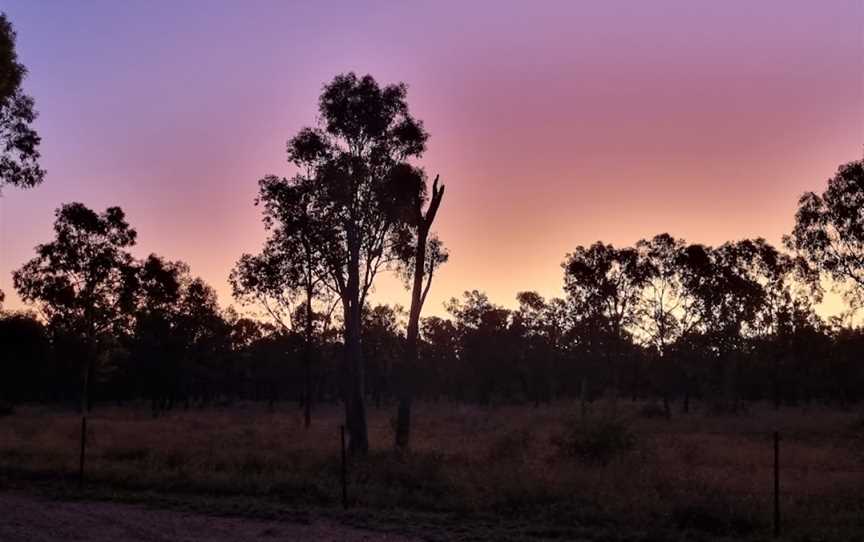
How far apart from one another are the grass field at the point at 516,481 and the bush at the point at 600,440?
1.2 inches

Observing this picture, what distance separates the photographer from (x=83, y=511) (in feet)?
41.0

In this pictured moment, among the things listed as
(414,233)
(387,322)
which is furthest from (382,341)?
(414,233)

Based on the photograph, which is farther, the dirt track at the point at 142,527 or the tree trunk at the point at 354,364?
the tree trunk at the point at 354,364

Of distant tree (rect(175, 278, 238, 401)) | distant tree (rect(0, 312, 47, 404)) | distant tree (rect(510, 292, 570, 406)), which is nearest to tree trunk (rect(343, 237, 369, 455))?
distant tree (rect(0, 312, 47, 404))

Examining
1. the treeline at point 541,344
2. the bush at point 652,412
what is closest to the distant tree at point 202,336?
the treeline at point 541,344

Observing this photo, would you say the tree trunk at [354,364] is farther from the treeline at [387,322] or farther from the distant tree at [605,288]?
the distant tree at [605,288]

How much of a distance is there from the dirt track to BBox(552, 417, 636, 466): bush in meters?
8.20

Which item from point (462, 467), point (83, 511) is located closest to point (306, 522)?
point (83, 511)

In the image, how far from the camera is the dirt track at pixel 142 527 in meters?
10.5

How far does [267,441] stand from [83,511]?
12278 millimetres

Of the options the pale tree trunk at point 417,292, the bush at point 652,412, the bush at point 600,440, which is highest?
the pale tree trunk at point 417,292

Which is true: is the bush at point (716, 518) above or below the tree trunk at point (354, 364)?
below

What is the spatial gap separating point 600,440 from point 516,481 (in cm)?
547

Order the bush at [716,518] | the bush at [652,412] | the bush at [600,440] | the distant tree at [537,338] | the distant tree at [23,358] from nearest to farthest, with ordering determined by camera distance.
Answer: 1. the bush at [716,518]
2. the bush at [600,440]
3. the bush at [652,412]
4. the distant tree at [23,358]
5. the distant tree at [537,338]
